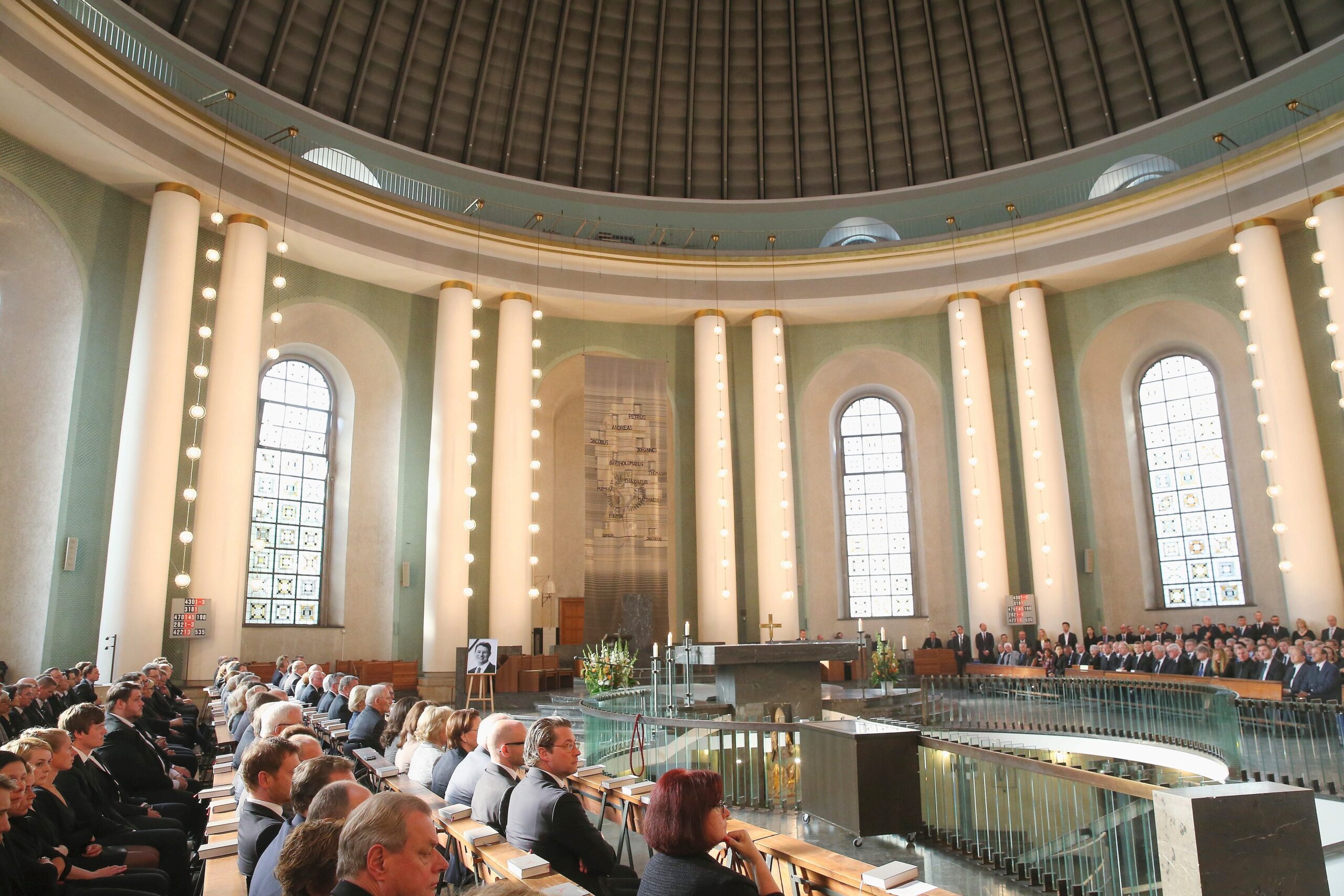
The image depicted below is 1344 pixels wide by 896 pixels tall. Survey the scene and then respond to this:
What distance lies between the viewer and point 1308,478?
14625 mm

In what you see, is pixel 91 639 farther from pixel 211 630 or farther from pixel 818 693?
pixel 818 693

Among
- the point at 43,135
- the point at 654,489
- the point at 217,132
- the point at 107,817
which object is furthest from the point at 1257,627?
the point at 43,135

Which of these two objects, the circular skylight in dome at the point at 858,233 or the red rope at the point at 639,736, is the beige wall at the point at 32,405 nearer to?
the red rope at the point at 639,736

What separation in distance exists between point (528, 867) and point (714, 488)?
15178 mm

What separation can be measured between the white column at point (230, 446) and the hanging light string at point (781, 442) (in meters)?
9.53

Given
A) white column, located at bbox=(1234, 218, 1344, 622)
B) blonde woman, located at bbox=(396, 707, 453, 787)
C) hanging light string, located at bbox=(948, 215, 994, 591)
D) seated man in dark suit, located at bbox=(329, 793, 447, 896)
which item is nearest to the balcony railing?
hanging light string, located at bbox=(948, 215, 994, 591)

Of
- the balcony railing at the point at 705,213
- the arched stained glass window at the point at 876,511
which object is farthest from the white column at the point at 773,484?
the balcony railing at the point at 705,213

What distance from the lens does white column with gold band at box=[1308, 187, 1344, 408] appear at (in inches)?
555

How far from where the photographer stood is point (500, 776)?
4371 millimetres

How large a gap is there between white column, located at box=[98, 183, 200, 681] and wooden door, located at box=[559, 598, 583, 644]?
7308 mm

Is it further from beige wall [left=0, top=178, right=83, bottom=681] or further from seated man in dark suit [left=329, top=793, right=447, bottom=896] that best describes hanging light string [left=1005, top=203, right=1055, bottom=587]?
seated man in dark suit [left=329, top=793, right=447, bottom=896]

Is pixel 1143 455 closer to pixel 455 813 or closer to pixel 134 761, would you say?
pixel 455 813

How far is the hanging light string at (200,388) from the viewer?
44.1 feet

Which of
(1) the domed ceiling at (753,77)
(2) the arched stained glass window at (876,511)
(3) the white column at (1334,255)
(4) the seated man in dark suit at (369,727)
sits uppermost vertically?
(1) the domed ceiling at (753,77)
